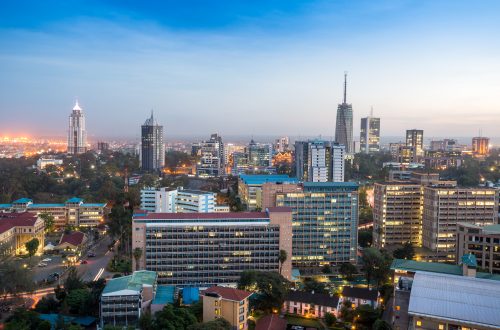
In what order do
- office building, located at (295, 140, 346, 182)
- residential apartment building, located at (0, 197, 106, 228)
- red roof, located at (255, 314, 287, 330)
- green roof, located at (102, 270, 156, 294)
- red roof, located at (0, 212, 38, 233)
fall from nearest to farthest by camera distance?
red roof, located at (255, 314, 287, 330) → green roof, located at (102, 270, 156, 294) → red roof, located at (0, 212, 38, 233) → residential apartment building, located at (0, 197, 106, 228) → office building, located at (295, 140, 346, 182)

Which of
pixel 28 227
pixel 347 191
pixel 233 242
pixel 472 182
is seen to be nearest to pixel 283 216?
pixel 233 242

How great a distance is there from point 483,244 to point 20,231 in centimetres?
2980

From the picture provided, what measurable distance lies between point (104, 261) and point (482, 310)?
75.1 feet

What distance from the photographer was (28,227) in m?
32.2

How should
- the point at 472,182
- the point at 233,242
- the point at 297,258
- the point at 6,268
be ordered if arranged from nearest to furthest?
1. the point at 6,268
2. the point at 233,242
3. the point at 297,258
4. the point at 472,182

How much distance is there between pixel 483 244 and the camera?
2636 centimetres

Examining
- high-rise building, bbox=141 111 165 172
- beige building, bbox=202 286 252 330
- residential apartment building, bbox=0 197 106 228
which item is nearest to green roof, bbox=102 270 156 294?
beige building, bbox=202 286 252 330

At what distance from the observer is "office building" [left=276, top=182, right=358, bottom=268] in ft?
101

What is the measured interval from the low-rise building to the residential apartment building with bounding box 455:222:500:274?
29.7 ft

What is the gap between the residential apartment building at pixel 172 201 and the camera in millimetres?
38125

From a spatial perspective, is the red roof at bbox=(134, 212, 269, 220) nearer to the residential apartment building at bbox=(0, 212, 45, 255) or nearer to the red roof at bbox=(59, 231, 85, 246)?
the red roof at bbox=(59, 231, 85, 246)

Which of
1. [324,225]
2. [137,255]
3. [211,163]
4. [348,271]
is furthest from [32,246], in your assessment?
[211,163]

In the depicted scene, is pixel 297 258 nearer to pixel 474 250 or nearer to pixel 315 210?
pixel 315 210

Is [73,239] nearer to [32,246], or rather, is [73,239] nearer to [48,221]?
[32,246]
